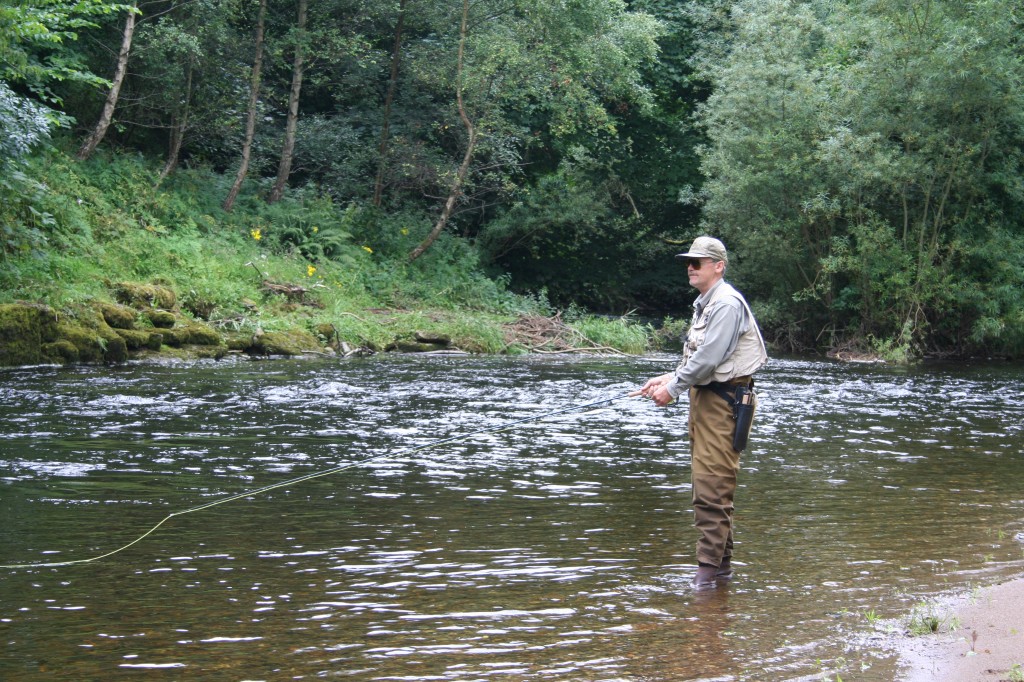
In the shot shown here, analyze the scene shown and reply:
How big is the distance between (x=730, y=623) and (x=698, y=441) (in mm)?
1123

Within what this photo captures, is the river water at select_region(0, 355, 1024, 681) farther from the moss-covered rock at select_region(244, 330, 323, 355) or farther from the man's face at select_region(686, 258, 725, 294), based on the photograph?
the moss-covered rock at select_region(244, 330, 323, 355)

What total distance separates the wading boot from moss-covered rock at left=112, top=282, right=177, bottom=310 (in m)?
14.0

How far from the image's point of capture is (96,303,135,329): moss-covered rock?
16234mm

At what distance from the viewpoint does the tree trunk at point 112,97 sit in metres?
20.1

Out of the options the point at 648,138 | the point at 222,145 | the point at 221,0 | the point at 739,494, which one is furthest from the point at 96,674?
the point at 648,138

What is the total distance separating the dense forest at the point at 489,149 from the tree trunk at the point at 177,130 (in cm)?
9

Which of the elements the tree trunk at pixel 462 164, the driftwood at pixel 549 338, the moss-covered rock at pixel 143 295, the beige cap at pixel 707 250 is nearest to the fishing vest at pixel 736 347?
the beige cap at pixel 707 250

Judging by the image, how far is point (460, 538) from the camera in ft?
21.0

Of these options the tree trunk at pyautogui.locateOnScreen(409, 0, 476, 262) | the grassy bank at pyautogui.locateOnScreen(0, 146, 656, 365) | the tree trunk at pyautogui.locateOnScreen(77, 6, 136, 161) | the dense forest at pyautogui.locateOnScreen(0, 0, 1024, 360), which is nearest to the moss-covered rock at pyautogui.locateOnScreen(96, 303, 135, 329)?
the grassy bank at pyautogui.locateOnScreen(0, 146, 656, 365)

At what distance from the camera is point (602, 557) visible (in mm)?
6020

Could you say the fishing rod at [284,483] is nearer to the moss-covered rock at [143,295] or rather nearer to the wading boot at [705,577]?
the wading boot at [705,577]

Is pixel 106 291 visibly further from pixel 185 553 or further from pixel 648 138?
pixel 648 138

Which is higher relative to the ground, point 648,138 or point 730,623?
point 648,138

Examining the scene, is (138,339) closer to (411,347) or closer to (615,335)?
(411,347)
